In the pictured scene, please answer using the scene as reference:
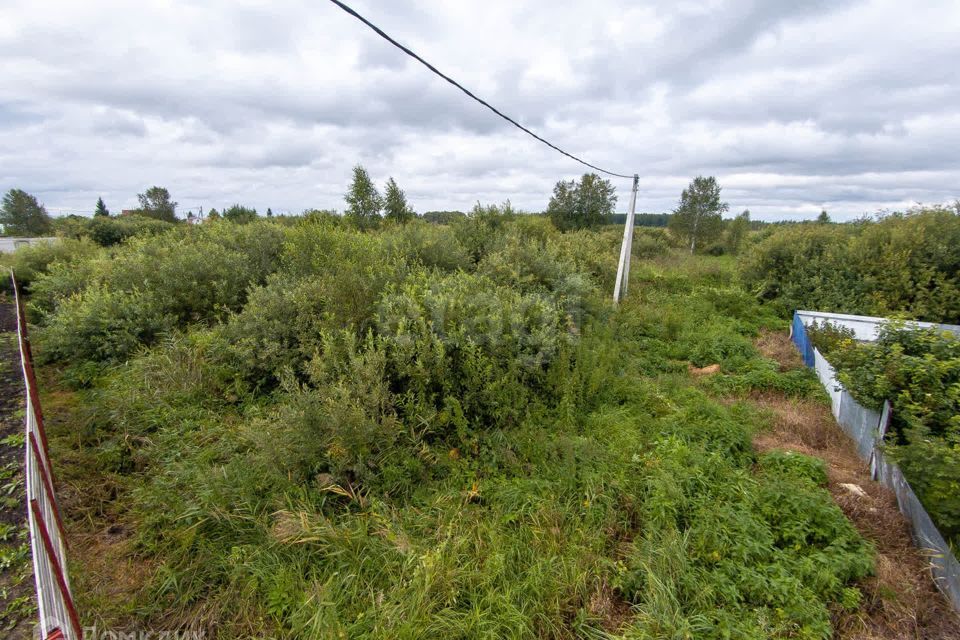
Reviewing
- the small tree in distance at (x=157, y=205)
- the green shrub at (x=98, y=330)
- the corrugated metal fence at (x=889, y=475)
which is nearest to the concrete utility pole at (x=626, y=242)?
the corrugated metal fence at (x=889, y=475)

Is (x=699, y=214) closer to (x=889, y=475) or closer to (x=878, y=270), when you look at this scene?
(x=878, y=270)

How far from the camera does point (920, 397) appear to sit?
369 cm

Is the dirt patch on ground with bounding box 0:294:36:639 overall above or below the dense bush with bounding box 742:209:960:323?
below

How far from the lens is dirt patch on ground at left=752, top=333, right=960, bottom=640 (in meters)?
2.44

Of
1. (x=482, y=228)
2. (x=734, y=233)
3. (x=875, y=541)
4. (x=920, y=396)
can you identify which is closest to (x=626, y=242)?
(x=482, y=228)

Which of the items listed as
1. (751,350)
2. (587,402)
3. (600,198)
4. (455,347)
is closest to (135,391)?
(455,347)

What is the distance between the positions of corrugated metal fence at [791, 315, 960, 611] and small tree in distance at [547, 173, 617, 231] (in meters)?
21.3

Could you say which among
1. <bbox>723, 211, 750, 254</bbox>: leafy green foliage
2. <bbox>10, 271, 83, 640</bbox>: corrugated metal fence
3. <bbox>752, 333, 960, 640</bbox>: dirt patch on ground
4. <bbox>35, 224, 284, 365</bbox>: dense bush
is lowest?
<bbox>752, 333, 960, 640</bbox>: dirt patch on ground

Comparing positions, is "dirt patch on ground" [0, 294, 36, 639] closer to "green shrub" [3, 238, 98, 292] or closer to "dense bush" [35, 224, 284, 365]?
"dense bush" [35, 224, 284, 365]

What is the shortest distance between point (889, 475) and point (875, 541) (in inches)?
36.4

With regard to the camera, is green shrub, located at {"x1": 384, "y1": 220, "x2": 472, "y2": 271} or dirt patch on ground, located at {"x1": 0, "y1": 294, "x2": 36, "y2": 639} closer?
dirt patch on ground, located at {"x1": 0, "y1": 294, "x2": 36, "y2": 639}

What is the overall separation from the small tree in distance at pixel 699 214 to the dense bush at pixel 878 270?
20715 millimetres

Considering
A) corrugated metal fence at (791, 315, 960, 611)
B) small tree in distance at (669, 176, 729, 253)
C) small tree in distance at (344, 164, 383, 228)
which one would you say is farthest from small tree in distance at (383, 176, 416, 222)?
small tree in distance at (669, 176, 729, 253)

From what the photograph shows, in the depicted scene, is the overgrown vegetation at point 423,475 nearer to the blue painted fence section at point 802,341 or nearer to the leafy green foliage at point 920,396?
the leafy green foliage at point 920,396
